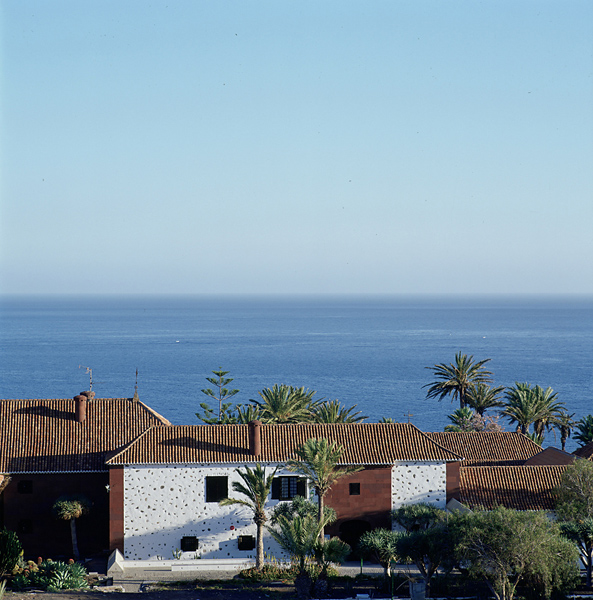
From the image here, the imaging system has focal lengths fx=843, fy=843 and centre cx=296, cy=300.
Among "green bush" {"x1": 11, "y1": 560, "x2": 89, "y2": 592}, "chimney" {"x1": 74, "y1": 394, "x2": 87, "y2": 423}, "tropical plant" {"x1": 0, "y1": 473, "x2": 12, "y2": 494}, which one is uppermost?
"chimney" {"x1": 74, "y1": 394, "x2": 87, "y2": 423}

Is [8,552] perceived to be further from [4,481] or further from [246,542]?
[246,542]

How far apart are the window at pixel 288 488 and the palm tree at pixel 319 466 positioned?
0.67 metres

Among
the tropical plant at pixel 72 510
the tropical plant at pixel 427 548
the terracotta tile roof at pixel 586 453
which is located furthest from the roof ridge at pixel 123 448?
the terracotta tile roof at pixel 586 453

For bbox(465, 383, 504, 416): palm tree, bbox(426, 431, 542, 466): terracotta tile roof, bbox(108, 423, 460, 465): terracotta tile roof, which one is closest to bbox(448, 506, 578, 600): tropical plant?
bbox(108, 423, 460, 465): terracotta tile roof

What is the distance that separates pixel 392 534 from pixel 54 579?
15144 mm

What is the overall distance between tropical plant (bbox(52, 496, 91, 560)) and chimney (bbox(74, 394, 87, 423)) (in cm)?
490

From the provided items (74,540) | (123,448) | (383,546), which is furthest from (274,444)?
(74,540)

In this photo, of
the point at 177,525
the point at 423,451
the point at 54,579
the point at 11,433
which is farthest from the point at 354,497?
the point at 11,433

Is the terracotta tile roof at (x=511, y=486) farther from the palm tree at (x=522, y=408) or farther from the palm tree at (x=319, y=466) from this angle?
the palm tree at (x=522, y=408)

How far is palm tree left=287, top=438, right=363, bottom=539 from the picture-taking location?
40.2 metres

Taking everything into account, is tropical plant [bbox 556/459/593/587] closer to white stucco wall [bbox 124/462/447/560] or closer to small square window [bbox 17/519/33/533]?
white stucco wall [bbox 124/462/447/560]

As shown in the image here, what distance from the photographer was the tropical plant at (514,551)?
105ft

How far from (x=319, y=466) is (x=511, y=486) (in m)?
10.6

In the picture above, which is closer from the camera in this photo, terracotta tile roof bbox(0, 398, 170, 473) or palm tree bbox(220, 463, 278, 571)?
palm tree bbox(220, 463, 278, 571)
